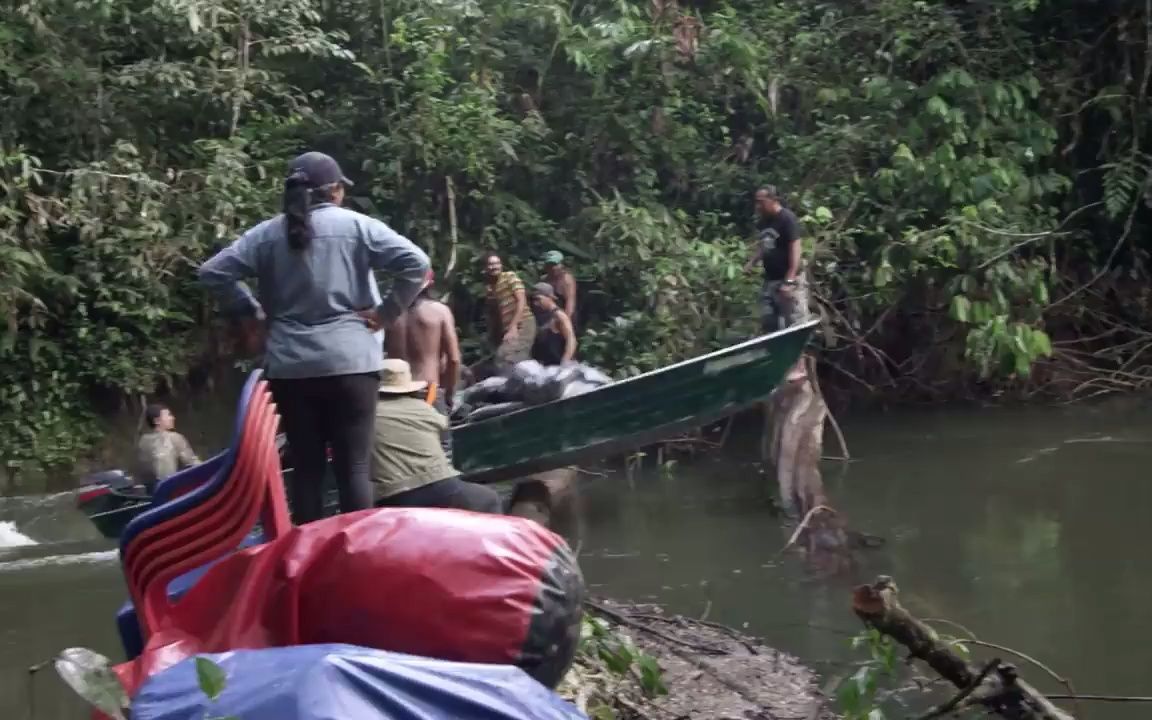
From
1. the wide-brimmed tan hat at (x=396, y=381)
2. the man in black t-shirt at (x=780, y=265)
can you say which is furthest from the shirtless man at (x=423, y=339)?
the man in black t-shirt at (x=780, y=265)

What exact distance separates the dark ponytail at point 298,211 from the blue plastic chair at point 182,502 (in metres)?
0.65

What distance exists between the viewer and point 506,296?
9.55 metres

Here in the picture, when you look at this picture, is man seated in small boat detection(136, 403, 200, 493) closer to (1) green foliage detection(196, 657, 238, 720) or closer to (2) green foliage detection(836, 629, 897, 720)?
(2) green foliage detection(836, 629, 897, 720)

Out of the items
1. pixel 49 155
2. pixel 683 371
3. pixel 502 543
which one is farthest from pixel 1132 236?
pixel 502 543

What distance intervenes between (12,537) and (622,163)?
5.56 meters

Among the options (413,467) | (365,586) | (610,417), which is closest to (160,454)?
(610,417)

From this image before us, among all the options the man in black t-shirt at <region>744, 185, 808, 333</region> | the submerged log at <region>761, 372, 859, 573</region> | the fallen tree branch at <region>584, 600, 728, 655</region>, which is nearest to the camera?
the fallen tree branch at <region>584, 600, 728, 655</region>

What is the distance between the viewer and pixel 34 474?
10539 millimetres

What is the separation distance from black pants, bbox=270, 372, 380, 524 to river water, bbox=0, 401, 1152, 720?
1044 millimetres

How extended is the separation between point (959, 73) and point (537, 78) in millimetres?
3500

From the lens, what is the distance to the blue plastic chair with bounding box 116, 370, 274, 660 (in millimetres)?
3146

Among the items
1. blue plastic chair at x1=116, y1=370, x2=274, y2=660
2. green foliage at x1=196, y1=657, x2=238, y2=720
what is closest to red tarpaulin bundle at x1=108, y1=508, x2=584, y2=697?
blue plastic chair at x1=116, y1=370, x2=274, y2=660

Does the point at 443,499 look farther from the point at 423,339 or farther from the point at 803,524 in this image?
the point at 803,524

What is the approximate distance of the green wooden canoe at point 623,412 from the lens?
7.80 m
